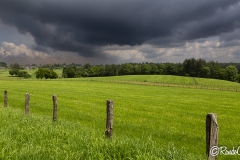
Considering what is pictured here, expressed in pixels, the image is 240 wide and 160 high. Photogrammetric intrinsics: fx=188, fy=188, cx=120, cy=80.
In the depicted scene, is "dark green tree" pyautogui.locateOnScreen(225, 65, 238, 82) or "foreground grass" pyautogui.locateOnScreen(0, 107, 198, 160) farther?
"dark green tree" pyautogui.locateOnScreen(225, 65, 238, 82)

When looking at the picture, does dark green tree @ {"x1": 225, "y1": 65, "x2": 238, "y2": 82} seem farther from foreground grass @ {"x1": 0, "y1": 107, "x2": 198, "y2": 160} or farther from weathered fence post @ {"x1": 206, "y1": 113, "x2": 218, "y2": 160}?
foreground grass @ {"x1": 0, "y1": 107, "x2": 198, "y2": 160}

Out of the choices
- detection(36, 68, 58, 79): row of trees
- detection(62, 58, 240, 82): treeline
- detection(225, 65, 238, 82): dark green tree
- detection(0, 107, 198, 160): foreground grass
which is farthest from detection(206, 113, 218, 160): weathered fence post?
detection(225, 65, 238, 82): dark green tree

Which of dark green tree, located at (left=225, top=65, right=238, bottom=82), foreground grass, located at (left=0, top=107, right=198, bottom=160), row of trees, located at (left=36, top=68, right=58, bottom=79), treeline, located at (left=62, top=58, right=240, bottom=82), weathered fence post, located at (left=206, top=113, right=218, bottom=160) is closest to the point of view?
weathered fence post, located at (left=206, top=113, right=218, bottom=160)

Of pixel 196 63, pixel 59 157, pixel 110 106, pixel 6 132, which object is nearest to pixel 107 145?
pixel 59 157

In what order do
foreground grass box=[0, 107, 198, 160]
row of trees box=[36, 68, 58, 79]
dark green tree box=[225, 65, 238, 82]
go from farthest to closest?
dark green tree box=[225, 65, 238, 82] → row of trees box=[36, 68, 58, 79] → foreground grass box=[0, 107, 198, 160]

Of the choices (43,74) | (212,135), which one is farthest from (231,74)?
(212,135)

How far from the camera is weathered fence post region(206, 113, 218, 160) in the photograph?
481 centimetres

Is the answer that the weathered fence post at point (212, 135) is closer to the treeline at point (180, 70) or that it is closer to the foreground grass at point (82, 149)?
the foreground grass at point (82, 149)

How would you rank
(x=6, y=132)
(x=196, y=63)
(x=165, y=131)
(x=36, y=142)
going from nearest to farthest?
(x=36, y=142), (x=6, y=132), (x=165, y=131), (x=196, y=63)

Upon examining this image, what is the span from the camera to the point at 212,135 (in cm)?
491

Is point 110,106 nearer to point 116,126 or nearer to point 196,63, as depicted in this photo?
point 116,126

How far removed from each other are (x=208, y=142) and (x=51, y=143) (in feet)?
16.4

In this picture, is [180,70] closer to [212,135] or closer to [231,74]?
[231,74]

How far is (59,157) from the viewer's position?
542 cm
